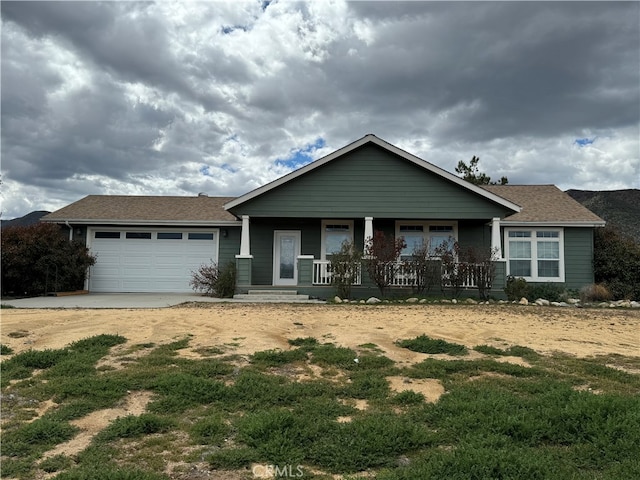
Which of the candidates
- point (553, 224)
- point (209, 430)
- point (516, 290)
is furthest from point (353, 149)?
point (209, 430)

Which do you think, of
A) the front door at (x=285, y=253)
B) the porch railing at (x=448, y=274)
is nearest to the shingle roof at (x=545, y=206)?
the porch railing at (x=448, y=274)

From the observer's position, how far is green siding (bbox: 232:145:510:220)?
51.2 feet

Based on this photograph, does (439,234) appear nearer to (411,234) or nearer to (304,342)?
(411,234)

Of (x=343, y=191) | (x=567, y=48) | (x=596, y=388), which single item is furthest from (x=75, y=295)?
(x=567, y=48)

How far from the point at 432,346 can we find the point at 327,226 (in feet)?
36.1

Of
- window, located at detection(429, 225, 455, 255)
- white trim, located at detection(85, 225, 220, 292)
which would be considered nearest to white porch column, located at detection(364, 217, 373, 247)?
window, located at detection(429, 225, 455, 255)

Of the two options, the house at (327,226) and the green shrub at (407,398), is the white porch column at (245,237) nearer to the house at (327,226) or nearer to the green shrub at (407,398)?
the house at (327,226)

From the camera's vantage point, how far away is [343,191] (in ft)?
51.8

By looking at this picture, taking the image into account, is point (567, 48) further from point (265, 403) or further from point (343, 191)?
point (265, 403)

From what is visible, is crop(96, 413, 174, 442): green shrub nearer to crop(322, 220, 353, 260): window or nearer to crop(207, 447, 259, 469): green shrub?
crop(207, 447, 259, 469): green shrub

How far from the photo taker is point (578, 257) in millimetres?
17344

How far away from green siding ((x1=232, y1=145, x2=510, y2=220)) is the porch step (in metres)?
2.58

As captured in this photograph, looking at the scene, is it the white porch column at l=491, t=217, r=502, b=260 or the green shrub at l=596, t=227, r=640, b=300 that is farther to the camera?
the green shrub at l=596, t=227, r=640, b=300

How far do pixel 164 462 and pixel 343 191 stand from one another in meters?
12.9
